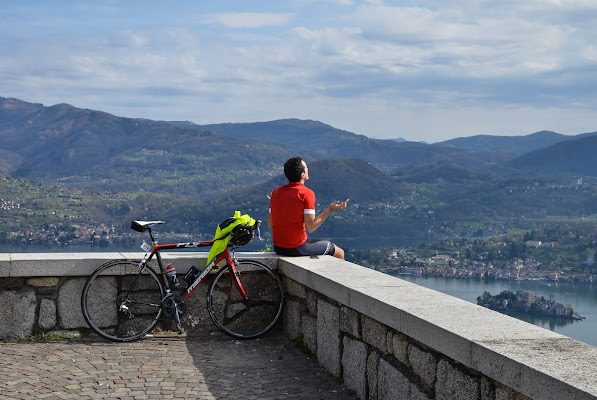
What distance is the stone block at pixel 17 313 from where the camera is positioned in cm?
606

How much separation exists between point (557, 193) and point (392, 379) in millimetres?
144569

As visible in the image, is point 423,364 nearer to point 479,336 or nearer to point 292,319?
point 479,336

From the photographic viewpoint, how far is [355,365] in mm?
4910

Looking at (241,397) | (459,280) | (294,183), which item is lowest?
(459,280)

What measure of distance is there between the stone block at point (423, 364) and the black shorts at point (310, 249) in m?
2.60

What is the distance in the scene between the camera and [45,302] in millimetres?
6176

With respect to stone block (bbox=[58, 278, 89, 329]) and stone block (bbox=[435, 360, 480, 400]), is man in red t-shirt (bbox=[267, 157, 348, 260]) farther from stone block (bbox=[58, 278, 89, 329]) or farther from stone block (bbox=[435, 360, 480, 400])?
stone block (bbox=[435, 360, 480, 400])

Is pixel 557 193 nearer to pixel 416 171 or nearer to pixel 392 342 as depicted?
pixel 416 171

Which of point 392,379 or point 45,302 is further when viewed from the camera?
point 45,302

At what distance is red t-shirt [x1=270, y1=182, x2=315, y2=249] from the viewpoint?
6566 mm

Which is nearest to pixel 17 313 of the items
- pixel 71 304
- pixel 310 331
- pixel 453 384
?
pixel 71 304

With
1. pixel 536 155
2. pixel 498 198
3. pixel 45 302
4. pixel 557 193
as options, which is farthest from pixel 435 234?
pixel 45 302

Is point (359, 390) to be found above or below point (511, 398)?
below

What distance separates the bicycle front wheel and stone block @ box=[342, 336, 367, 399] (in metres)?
1.44
